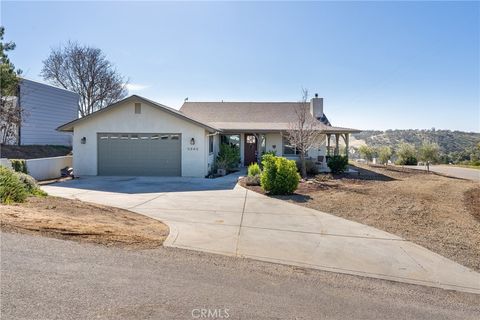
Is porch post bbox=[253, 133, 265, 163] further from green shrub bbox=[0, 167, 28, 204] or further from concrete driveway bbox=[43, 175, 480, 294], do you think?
green shrub bbox=[0, 167, 28, 204]

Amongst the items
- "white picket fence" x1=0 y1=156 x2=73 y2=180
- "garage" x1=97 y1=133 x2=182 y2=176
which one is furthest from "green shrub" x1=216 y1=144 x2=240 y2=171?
"white picket fence" x1=0 y1=156 x2=73 y2=180

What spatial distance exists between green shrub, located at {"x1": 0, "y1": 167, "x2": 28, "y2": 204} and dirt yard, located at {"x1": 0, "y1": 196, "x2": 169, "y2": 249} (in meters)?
0.26

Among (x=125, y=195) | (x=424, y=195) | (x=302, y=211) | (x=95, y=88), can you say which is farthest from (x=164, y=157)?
(x=95, y=88)

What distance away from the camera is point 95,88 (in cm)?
3606

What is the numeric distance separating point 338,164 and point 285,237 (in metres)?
13.4

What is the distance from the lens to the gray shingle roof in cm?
2366

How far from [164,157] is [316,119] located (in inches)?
496

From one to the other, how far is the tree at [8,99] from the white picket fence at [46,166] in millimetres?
3913

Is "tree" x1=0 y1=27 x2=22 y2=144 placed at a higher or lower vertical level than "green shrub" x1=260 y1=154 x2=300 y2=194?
higher

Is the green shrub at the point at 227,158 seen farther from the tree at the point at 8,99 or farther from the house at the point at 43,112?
the house at the point at 43,112

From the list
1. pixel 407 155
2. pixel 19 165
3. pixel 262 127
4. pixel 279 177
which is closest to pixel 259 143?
pixel 262 127

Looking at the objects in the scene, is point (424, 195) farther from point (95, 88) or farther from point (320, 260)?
point (95, 88)

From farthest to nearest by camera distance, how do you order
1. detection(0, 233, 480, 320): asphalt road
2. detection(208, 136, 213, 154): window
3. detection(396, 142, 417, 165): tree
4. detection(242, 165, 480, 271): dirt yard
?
detection(396, 142, 417, 165): tree → detection(208, 136, 213, 154): window → detection(242, 165, 480, 271): dirt yard → detection(0, 233, 480, 320): asphalt road

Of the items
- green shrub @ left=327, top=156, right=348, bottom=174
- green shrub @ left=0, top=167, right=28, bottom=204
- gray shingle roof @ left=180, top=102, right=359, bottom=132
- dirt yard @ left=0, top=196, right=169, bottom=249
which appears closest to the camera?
dirt yard @ left=0, top=196, right=169, bottom=249
